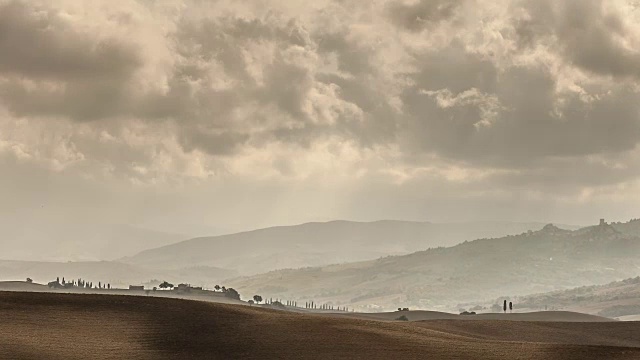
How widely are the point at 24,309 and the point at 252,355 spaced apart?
1678 inches

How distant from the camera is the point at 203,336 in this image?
502 ft

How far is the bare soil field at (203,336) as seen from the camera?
13962 centimetres

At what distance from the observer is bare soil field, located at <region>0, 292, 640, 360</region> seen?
458 ft

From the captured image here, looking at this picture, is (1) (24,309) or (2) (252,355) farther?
(1) (24,309)

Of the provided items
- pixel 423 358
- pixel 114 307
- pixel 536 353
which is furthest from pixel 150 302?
pixel 536 353

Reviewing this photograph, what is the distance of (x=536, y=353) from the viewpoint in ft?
479

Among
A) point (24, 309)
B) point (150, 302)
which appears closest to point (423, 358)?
point (150, 302)

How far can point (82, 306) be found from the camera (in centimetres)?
16725

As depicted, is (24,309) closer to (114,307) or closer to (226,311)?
(114,307)

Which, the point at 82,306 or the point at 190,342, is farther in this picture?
the point at 82,306

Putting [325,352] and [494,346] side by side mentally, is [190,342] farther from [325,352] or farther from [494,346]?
[494,346]

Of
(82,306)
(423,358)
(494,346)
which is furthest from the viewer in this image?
(82,306)

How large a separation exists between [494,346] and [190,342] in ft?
154

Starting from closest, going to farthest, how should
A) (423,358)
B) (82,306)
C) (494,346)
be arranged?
(423,358) → (494,346) → (82,306)
